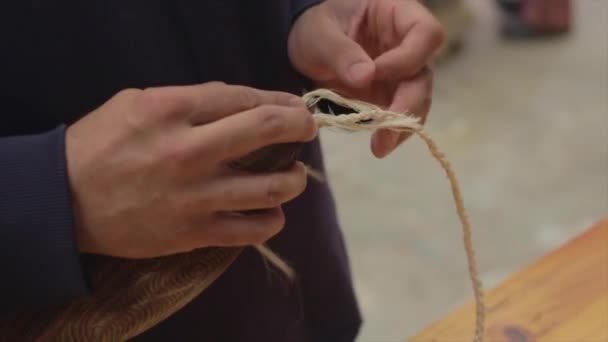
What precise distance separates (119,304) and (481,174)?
1464 millimetres

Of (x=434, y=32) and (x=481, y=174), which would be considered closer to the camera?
(x=434, y=32)

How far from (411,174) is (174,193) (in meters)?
1.49

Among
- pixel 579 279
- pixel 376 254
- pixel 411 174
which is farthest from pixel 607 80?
pixel 579 279

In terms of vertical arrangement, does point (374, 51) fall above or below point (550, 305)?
above

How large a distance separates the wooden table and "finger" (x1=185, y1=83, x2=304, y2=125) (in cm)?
35

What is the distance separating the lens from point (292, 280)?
619 mm

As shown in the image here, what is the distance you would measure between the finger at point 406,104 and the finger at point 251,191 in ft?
0.35

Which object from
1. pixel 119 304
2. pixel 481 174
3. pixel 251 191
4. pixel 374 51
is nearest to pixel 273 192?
pixel 251 191

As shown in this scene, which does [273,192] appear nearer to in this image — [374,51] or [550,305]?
[374,51]

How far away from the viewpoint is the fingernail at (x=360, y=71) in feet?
1.70

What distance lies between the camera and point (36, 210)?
39cm

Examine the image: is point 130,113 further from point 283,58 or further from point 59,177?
point 283,58

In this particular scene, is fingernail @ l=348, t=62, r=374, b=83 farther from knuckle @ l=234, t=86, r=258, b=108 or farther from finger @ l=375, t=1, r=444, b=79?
knuckle @ l=234, t=86, r=258, b=108

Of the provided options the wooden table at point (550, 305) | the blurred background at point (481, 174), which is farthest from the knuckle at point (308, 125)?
the blurred background at point (481, 174)
